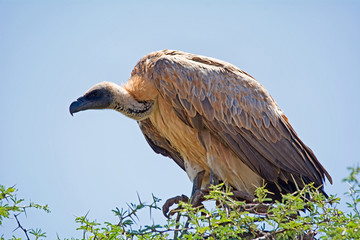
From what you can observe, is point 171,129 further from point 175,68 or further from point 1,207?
point 1,207

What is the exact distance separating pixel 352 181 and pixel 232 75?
3.11 m

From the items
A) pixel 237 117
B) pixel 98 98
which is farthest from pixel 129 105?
pixel 237 117

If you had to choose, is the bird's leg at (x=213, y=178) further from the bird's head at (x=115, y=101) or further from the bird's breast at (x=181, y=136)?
the bird's head at (x=115, y=101)

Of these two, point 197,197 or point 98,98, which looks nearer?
point 197,197

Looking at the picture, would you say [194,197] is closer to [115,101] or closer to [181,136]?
[181,136]

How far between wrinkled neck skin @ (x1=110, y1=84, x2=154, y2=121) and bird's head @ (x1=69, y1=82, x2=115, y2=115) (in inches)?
1.9

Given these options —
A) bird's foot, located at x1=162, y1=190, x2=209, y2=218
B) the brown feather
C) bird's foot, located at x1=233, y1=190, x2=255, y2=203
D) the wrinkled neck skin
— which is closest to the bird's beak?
the wrinkled neck skin

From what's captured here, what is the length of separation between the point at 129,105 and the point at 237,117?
1.29 meters

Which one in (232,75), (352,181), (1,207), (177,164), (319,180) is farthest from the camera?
(177,164)

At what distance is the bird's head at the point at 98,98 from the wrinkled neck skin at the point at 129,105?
1.9 inches

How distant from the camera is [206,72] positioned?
23.5 feet

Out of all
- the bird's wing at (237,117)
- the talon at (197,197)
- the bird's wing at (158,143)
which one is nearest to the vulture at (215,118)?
the bird's wing at (237,117)

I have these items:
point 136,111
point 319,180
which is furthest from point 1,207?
point 319,180

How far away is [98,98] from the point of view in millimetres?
7223
